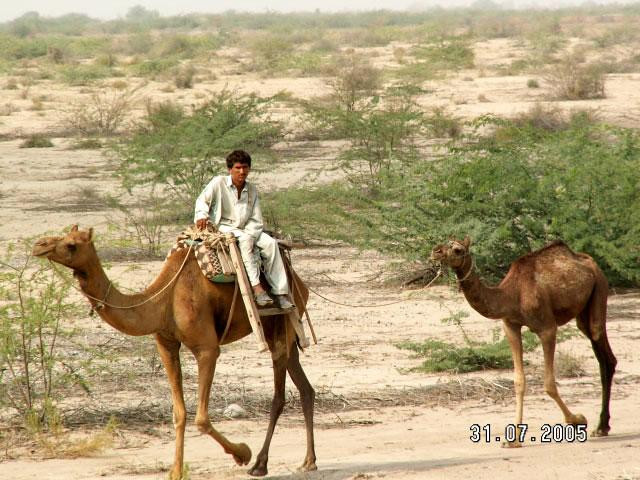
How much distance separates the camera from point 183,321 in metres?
8.12

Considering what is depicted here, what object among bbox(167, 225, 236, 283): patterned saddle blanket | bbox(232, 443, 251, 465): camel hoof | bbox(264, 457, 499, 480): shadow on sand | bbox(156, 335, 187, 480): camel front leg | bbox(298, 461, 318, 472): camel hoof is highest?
bbox(167, 225, 236, 283): patterned saddle blanket

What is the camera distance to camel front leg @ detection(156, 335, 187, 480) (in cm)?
793

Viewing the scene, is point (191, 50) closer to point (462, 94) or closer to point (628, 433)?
point (462, 94)

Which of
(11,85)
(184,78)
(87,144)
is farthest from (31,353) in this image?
(184,78)

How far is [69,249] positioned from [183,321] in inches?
40.2

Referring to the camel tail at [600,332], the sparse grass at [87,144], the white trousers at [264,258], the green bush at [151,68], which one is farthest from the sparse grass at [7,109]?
the white trousers at [264,258]

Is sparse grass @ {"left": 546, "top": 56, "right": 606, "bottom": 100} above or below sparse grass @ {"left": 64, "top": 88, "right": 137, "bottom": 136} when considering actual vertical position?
below

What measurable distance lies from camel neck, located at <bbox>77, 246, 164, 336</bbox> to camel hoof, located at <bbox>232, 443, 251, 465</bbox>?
0.96 meters

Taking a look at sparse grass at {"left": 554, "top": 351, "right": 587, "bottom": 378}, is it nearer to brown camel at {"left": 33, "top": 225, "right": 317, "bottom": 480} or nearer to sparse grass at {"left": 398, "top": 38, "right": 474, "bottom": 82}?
brown camel at {"left": 33, "top": 225, "right": 317, "bottom": 480}

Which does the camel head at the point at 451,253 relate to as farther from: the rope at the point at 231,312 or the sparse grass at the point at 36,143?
the sparse grass at the point at 36,143

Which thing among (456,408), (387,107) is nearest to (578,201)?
(456,408)

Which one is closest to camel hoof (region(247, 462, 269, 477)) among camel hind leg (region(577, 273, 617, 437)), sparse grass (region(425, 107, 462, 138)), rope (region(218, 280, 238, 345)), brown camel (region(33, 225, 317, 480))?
brown camel (region(33, 225, 317, 480))

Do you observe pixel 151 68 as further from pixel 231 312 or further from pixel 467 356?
pixel 231 312

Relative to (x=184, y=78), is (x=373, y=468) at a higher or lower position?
higher
